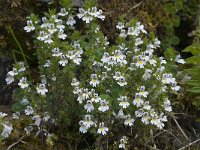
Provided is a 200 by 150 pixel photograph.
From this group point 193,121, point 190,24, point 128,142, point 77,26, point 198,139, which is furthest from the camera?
point 190,24

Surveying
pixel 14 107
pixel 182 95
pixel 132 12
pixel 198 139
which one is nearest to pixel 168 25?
pixel 132 12

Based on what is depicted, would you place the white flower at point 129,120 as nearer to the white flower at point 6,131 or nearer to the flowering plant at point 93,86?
the flowering plant at point 93,86

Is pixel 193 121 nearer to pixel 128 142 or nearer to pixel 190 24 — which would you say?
pixel 128 142

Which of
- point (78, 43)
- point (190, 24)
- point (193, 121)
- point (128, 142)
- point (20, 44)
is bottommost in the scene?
point (128, 142)

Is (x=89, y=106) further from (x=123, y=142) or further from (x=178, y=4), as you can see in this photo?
(x=178, y=4)

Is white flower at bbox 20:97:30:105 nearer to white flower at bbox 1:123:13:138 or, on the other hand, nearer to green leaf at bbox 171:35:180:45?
white flower at bbox 1:123:13:138

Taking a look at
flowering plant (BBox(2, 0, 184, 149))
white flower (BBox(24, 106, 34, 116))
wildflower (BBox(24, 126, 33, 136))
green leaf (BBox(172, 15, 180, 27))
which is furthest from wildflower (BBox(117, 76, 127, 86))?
green leaf (BBox(172, 15, 180, 27))

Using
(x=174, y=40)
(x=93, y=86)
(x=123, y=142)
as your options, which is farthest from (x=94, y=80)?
(x=174, y=40)

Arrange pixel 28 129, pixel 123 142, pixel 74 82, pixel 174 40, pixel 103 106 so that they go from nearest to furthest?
A: pixel 103 106
pixel 74 82
pixel 123 142
pixel 28 129
pixel 174 40
